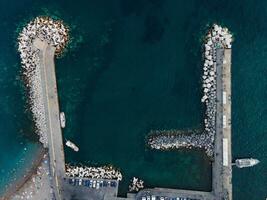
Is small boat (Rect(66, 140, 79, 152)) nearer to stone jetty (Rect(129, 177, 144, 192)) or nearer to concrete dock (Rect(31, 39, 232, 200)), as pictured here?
concrete dock (Rect(31, 39, 232, 200))

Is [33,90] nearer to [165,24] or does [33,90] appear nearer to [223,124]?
[165,24]

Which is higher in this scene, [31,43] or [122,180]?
[31,43]

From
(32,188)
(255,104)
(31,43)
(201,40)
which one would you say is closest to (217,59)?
(201,40)

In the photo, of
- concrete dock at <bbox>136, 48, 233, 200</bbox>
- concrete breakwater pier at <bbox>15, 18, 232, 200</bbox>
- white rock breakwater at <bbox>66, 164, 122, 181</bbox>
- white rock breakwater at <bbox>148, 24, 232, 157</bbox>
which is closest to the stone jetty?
concrete breakwater pier at <bbox>15, 18, 232, 200</bbox>

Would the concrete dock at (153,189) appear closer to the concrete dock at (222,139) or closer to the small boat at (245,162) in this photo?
the concrete dock at (222,139)

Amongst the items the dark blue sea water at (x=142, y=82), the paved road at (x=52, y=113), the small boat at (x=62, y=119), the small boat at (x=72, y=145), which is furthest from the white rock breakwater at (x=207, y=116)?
the paved road at (x=52, y=113)

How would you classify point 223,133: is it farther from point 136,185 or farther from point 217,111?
point 136,185
